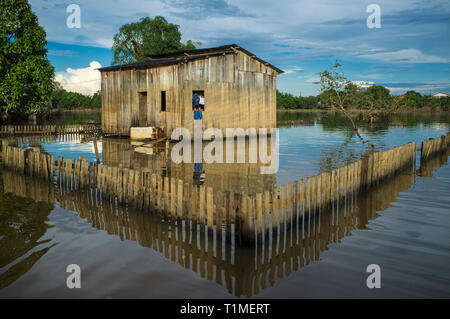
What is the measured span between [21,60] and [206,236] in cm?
3163

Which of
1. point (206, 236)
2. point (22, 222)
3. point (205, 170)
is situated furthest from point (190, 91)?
point (206, 236)

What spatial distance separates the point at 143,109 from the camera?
28.3 meters

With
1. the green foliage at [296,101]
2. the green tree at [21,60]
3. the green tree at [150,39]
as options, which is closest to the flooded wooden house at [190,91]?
the green tree at [21,60]

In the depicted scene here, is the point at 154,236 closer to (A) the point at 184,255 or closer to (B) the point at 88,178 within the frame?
(A) the point at 184,255

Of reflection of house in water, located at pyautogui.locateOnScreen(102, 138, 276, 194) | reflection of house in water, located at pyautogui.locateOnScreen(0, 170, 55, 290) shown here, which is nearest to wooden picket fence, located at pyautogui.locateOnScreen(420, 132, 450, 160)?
reflection of house in water, located at pyautogui.locateOnScreen(102, 138, 276, 194)

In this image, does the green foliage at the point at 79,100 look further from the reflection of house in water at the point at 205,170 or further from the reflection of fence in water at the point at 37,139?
the reflection of house in water at the point at 205,170

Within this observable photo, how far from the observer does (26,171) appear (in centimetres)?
1455

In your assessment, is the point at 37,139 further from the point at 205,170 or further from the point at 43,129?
the point at 205,170

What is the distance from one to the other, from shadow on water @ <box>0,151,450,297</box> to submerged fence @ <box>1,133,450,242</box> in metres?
0.17

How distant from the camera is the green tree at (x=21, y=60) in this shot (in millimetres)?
29672

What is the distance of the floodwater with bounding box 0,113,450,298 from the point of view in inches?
225

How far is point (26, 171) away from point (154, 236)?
9.50 m

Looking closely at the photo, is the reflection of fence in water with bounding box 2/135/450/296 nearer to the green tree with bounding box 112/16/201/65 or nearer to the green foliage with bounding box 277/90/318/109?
the green tree with bounding box 112/16/201/65

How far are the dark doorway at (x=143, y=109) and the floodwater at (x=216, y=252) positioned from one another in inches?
665
